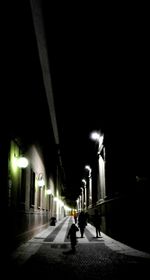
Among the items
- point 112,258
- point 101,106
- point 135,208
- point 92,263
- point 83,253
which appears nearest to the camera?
point 92,263

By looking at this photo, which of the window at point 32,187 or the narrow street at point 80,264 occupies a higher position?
the window at point 32,187

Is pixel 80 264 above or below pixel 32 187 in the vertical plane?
below

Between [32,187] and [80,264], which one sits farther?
[32,187]

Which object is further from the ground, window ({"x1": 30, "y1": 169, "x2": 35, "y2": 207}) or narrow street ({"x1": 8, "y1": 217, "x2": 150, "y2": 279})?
window ({"x1": 30, "y1": 169, "x2": 35, "y2": 207})

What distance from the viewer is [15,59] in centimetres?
1111

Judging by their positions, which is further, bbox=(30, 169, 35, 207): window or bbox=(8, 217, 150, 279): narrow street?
bbox=(30, 169, 35, 207): window

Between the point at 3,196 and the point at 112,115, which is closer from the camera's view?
the point at 3,196

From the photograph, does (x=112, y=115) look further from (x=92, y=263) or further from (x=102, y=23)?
(x=92, y=263)

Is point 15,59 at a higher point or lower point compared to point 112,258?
higher

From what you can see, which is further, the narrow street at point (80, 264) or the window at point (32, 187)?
the window at point (32, 187)

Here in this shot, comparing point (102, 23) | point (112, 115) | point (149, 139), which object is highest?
point (102, 23)

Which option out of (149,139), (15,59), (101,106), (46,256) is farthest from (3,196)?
(101,106)

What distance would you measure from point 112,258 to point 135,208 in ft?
9.79

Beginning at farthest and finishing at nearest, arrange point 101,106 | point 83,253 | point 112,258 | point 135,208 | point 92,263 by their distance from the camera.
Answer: point 101,106, point 135,208, point 83,253, point 112,258, point 92,263
